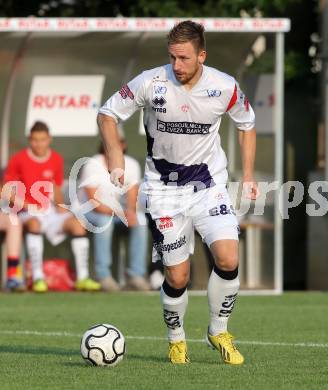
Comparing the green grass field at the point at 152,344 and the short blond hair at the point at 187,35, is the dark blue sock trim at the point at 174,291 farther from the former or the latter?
the short blond hair at the point at 187,35

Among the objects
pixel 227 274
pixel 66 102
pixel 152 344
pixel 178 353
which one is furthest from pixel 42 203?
pixel 227 274

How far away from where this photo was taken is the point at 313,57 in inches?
740

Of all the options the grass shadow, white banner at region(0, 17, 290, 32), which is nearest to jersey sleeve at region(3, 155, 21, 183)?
white banner at region(0, 17, 290, 32)

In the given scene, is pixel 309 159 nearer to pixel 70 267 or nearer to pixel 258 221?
pixel 258 221

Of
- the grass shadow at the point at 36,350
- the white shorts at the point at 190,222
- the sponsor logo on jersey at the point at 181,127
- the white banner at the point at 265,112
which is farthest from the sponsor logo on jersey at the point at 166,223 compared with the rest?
the white banner at the point at 265,112

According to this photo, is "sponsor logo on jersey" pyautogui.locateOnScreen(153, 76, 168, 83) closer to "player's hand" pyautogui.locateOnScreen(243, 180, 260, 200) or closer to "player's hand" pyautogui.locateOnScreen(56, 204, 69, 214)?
"player's hand" pyautogui.locateOnScreen(243, 180, 260, 200)

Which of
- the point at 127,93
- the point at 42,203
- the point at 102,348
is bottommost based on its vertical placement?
the point at 102,348

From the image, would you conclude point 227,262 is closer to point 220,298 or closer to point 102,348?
point 220,298

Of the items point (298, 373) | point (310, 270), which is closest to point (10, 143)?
point (310, 270)

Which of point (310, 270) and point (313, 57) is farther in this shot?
point (313, 57)

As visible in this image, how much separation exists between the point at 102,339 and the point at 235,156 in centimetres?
920

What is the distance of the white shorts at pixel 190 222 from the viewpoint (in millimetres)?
8289

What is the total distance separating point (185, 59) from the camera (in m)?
8.02

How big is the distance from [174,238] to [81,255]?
7666 mm
